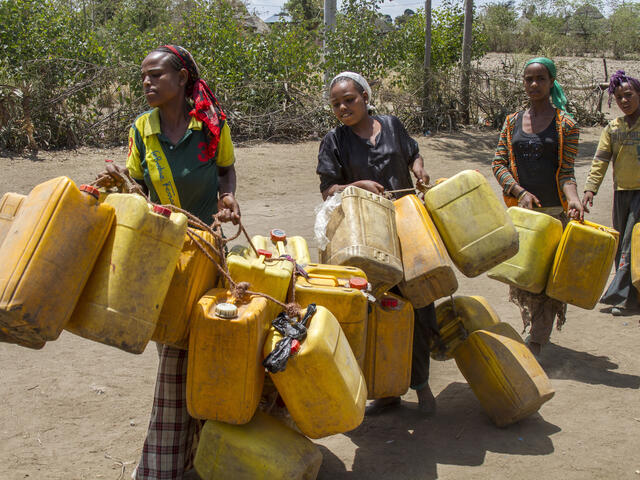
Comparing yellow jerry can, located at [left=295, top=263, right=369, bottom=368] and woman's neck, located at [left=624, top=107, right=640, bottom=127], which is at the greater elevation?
woman's neck, located at [left=624, top=107, right=640, bottom=127]

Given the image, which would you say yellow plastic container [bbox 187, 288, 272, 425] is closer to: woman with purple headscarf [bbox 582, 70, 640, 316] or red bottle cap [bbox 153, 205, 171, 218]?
red bottle cap [bbox 153, 205, 171, 218]

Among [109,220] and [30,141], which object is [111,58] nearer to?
[30,141]

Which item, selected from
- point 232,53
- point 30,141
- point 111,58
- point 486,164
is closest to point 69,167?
point 30,141

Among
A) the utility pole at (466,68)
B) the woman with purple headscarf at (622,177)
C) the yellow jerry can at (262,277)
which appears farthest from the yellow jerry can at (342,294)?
the utility pole at (466,68)

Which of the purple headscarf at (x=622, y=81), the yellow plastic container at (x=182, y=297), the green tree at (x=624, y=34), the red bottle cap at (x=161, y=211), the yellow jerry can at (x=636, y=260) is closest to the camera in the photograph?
the red bottle cap at (x=161, y=211)

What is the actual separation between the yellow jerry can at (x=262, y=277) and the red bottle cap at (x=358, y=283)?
279 millimetres

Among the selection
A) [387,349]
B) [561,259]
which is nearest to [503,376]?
[387,349]

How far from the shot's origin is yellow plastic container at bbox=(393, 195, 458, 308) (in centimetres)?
312

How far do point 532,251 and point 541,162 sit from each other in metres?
0.76

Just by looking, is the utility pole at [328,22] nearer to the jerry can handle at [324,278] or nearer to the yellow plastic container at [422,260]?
the yellow plastic container at [422,260]

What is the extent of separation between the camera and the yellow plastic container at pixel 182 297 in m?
2.50

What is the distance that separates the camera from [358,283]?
2746 millimetres

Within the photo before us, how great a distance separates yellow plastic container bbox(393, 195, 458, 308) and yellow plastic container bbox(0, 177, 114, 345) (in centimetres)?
150

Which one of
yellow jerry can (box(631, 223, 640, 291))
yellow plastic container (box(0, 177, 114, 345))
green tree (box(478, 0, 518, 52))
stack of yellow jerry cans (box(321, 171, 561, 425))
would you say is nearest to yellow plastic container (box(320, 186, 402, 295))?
stack of yellow jerry cans (box(321, 171, 561, 425))
